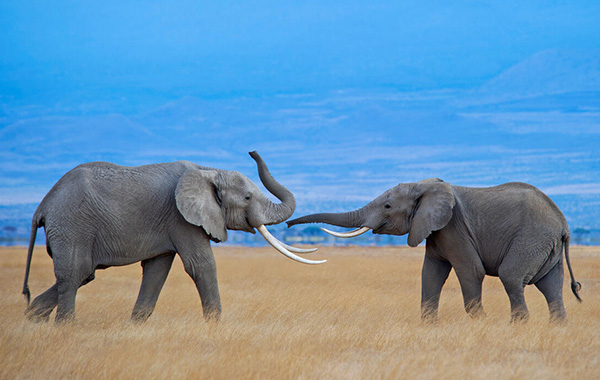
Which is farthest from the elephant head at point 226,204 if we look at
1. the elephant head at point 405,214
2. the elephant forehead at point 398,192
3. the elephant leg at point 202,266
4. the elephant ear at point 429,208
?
the elephant ear at point 429,208

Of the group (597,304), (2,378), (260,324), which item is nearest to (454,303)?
(597,304)

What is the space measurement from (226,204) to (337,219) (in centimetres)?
197

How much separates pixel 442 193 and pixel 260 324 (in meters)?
3.40

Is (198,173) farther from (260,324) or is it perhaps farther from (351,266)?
(351,266)

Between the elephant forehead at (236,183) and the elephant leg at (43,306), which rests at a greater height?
the elephant forehead at (236,183)

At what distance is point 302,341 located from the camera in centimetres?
940

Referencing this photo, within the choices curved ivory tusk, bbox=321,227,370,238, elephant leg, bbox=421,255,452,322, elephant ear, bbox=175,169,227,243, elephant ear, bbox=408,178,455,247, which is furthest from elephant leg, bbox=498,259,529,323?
elephant ear, bbox=175,169,227,243

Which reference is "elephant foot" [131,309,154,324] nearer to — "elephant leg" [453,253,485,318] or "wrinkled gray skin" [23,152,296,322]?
"wrinkled gray skin" [23,152,296,322]

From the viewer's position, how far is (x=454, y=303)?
14.9 meters

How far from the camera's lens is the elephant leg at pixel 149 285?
36.6 feet

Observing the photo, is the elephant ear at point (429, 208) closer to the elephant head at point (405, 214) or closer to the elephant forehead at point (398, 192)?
the elephant head at point (405, 214)

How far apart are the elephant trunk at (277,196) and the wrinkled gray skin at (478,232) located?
50 centimetres

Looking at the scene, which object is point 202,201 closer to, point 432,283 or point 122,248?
point 122,248

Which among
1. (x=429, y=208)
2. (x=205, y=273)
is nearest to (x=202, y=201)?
(x=205, y=273)
